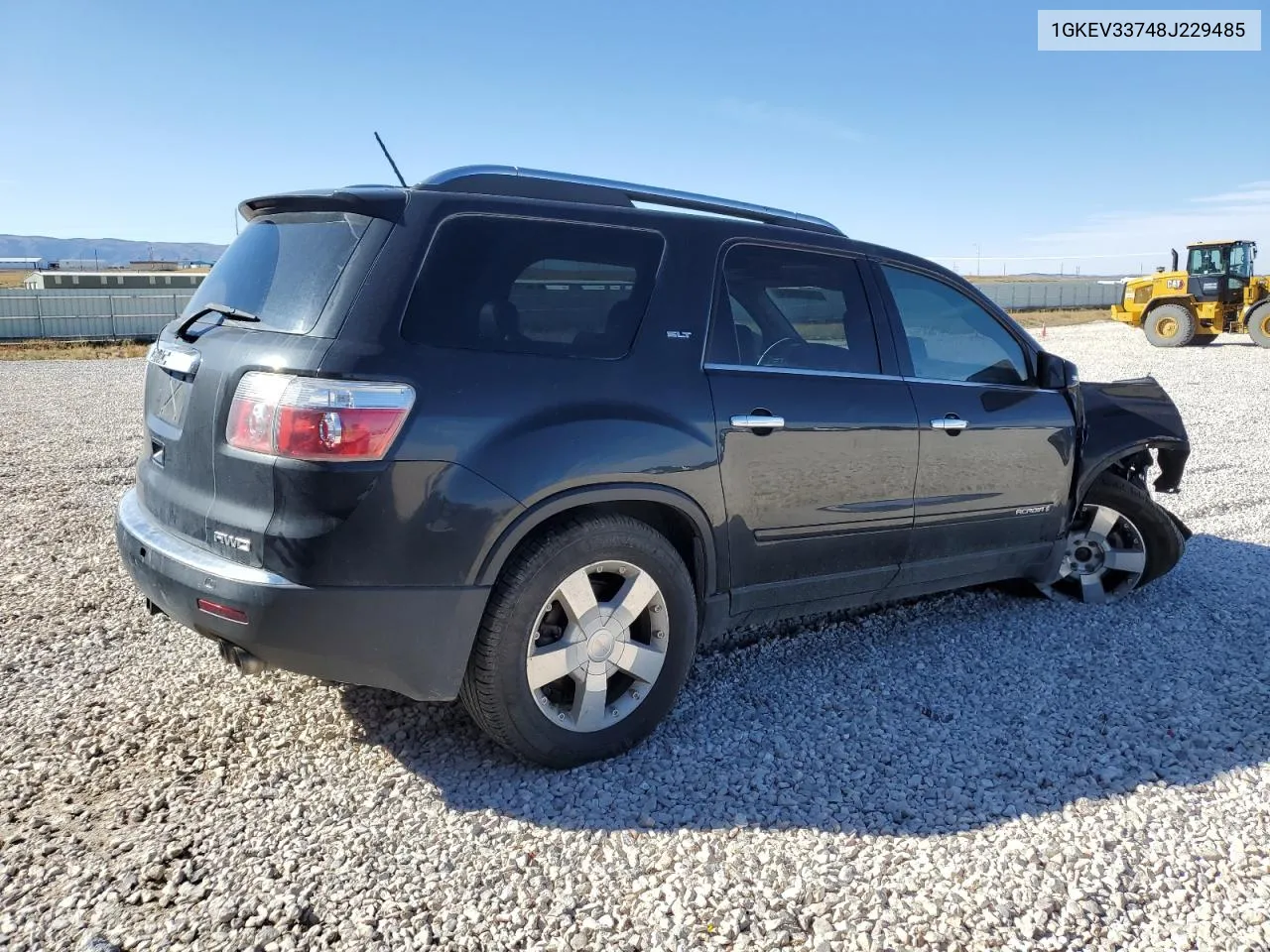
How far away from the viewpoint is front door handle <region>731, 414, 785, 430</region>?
348 centimetres

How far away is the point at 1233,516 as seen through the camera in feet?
23.6

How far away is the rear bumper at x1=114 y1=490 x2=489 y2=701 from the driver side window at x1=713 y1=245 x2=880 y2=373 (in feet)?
4.58

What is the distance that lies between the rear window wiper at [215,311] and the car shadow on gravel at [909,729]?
151cm

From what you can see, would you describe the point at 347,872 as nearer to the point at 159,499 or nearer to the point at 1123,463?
the point at 159,499

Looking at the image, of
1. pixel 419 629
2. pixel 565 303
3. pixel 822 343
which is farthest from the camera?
pixel 822 343

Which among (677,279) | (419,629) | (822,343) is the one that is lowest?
(419,629)

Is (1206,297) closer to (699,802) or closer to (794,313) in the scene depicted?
(794,313)

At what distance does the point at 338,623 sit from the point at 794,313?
7.19 feet

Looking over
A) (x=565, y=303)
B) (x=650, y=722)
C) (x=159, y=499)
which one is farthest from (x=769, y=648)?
(x=159, y=499)

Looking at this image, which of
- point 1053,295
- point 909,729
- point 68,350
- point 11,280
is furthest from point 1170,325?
point 11,280

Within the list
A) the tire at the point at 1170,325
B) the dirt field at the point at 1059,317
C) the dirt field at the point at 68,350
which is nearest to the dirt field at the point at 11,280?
the dirt field at the point at 68,350

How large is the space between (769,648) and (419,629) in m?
2.02

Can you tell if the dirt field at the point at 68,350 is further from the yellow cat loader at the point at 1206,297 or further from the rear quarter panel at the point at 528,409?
the yellow cat loader at the point at 1206,297

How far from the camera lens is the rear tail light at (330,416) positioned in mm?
2742
